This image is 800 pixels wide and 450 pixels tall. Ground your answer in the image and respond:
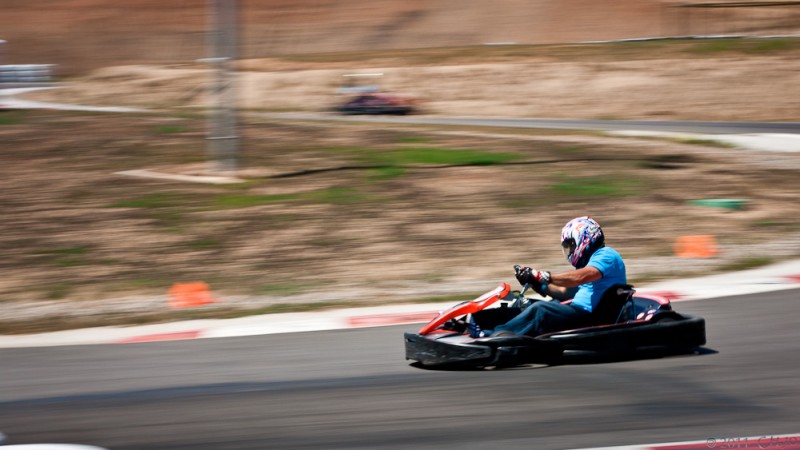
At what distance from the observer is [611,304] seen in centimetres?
809

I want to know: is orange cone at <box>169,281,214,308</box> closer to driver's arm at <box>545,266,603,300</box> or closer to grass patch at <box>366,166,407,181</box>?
driver's arm at <box>545,266,603,300</box>

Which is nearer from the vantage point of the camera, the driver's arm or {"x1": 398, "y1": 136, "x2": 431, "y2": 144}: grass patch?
the driver's arm

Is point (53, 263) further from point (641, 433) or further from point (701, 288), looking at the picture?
point (641, 433)

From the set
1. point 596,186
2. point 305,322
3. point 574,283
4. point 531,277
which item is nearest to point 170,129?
point 596,186

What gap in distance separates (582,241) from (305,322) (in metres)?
3.87

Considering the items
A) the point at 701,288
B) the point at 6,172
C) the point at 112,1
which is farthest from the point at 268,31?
the point at 701,288

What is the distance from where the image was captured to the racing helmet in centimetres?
815

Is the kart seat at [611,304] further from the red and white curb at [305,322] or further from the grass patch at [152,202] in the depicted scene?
the grass patch at [152,202]

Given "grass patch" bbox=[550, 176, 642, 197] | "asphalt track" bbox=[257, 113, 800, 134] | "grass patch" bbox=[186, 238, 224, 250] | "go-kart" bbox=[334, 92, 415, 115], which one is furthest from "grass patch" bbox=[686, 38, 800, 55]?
"grass patch" bbox=[186, 238, 224, 250]

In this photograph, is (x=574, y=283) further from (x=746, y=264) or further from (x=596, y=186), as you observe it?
(x=596, y=186)

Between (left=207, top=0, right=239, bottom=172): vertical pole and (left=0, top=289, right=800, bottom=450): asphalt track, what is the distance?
10.7 metres

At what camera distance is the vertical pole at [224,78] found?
62.1 ft

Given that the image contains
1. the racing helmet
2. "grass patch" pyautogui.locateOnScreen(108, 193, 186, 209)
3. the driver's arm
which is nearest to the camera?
the driver's arm

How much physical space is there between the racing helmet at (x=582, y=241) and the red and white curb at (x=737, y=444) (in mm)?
2358
